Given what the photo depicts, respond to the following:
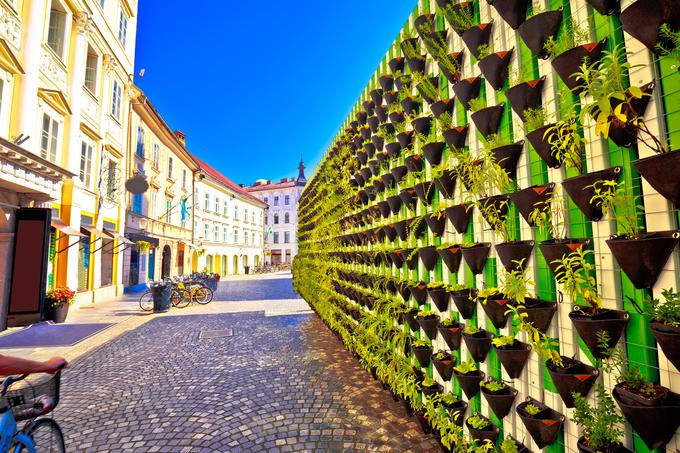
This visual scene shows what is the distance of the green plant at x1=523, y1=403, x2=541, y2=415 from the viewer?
1.89 meters

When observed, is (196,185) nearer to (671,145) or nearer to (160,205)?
(160,205)

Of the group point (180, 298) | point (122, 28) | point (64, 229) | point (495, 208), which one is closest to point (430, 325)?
point (495, 208)

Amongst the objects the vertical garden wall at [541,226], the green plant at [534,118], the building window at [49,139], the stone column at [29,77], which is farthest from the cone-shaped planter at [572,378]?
the building window at [49,139]

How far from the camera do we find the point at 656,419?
1.25 meters

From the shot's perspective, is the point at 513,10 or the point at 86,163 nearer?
the point at 513,10

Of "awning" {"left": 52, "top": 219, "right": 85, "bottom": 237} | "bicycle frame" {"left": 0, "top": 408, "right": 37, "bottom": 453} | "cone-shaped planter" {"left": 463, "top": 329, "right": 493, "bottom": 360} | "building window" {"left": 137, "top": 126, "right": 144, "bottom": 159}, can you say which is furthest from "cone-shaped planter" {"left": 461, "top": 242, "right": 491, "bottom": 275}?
"building window" {"left": 137, "top": 126, "right": 144, "bottom": 159}

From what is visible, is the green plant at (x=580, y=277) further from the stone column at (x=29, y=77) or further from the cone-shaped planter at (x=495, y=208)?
the stone column at (x=29, y=77)

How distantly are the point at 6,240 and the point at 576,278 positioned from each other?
11.3m

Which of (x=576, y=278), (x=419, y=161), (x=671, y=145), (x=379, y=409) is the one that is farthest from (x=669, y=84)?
(x=379, y=409)

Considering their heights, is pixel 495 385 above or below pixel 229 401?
above

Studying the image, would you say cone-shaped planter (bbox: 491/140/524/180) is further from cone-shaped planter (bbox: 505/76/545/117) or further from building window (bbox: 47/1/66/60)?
building window (bbox: 47/1/66/60)

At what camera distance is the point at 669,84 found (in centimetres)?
132

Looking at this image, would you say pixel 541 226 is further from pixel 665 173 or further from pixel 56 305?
pixel 56 305

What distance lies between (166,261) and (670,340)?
945 inches
